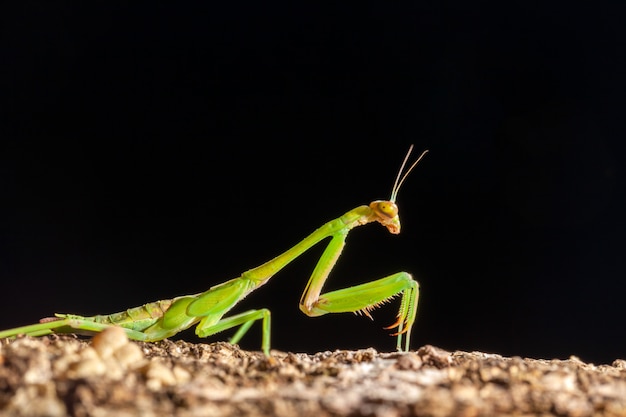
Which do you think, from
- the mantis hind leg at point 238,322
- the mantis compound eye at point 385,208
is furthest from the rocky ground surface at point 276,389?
the mantis compound eye at point 385,208

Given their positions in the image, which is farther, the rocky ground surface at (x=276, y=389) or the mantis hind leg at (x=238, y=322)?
the mantis hind leg at (x=238, y=322)

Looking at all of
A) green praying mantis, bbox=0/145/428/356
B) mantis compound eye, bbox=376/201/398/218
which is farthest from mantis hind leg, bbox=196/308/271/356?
mantis compound eye, bbox=376/201/398/218

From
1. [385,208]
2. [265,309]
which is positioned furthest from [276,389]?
[385,208]

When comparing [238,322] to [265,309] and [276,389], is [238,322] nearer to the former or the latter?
[265,309]

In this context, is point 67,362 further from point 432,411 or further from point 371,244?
point 371,244

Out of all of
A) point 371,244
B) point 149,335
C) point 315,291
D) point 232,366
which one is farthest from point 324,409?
point 371,244

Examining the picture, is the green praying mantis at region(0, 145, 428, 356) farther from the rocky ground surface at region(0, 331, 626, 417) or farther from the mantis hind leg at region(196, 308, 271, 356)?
the rocky ground surface at region(0, 331, 626, 417)

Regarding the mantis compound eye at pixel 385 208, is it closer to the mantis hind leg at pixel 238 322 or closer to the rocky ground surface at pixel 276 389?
the mantis hind leg at pixel 238 322

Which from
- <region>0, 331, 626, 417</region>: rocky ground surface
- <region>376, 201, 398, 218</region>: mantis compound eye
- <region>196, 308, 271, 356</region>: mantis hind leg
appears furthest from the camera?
<region>376, 201, 398, 218</region>: mantis compound eye
